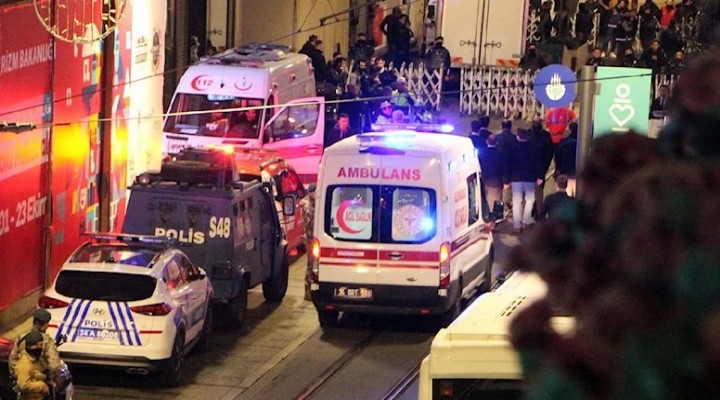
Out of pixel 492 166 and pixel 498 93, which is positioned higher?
pixel 498 93

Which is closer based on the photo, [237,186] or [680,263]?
[680,263]

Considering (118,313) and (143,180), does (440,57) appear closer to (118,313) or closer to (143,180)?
(143,180)

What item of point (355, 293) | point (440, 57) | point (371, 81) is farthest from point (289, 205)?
point (440, 57)

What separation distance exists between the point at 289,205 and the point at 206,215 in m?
2.31

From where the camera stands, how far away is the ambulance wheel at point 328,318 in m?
19.5

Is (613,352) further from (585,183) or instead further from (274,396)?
(274,396)

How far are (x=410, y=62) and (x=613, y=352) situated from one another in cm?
3570

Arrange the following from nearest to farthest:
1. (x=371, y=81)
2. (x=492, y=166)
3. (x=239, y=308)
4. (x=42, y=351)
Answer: (x=42, y=351)
(x=239, y=308)
(x=492, y=166)
(x=371, y=81)

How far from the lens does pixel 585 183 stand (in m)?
3.08

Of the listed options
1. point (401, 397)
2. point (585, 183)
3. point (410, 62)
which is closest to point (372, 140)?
point (401, 397)

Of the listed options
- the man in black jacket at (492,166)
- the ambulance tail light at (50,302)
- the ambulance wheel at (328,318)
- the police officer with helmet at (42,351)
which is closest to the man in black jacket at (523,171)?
the man in black jacket at (492,166)

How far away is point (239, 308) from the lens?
19.1 m

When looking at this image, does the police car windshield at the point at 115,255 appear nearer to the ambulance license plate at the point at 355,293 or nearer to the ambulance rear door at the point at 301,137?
the ambulance license plate at the point at 355,293

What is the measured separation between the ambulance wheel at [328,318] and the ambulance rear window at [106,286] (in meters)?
3.80
